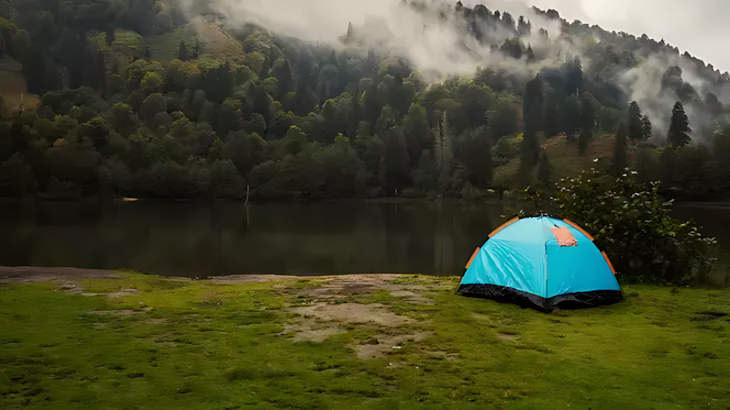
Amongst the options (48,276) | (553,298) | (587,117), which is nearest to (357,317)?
(553,298)

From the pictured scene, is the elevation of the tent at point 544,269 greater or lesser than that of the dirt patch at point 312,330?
greater

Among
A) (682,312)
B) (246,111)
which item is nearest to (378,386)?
(682,312)

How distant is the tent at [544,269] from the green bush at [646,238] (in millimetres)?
2616

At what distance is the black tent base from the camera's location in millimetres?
10312

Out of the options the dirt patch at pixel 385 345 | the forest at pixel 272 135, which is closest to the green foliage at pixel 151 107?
the forest at pixel 272 135

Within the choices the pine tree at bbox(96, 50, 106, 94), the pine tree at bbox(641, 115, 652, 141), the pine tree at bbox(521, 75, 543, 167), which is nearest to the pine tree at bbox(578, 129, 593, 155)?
the pine tree at bbox(521, 75, 543, 167)

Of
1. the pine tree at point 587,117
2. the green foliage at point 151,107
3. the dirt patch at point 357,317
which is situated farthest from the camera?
the pine tree at point 587,117

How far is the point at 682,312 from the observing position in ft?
31.9

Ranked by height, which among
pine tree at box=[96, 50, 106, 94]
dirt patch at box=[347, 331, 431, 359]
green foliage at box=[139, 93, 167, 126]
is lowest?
dirt patch at box=[347, 331, 431, 359]

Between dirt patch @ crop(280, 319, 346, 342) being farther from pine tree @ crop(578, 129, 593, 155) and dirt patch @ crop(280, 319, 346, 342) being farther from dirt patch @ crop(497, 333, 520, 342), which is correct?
pine tree @ crop(578, 129, 593, 155)

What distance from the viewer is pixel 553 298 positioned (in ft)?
33.9

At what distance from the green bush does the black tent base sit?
2.91m

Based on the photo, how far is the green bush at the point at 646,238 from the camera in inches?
524

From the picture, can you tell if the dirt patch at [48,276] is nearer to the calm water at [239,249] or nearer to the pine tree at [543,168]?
the calm water at [239,249]
